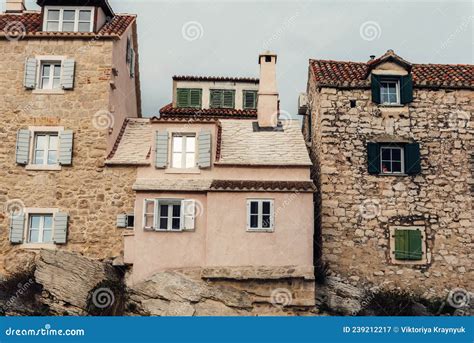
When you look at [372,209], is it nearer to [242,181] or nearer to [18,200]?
[242,181]

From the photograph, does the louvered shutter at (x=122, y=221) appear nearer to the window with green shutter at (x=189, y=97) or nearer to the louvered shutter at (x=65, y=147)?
the louvered shutter at (x=65, y=147)

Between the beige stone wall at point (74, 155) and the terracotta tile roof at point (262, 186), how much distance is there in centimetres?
365

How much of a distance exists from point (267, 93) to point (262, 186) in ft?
17.4

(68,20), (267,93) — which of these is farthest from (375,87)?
(68,20)

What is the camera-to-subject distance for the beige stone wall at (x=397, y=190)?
Answer: 2345 centimetres

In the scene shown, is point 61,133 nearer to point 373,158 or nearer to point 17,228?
point 17,228

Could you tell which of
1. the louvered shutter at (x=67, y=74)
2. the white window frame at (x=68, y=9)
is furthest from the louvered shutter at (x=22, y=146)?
the white window frame at (x=68, y=9)

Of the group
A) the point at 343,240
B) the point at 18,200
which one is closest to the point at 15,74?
the point at 18,200

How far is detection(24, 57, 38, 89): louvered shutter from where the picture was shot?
2461 cm

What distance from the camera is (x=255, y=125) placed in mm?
26203

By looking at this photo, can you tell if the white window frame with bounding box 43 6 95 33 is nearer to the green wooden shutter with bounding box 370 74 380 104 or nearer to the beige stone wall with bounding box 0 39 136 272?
the beige stone wall with bounding box 0 39 136 272

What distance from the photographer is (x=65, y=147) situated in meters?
24.0

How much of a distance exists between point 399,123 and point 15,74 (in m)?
15.2

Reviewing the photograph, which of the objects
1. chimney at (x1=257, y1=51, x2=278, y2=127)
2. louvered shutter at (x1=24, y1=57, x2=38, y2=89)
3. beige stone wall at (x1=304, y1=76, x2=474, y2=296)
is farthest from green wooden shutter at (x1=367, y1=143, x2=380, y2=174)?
louvered shutter at (x1=24, y1=57, x2=38, y2=89)
